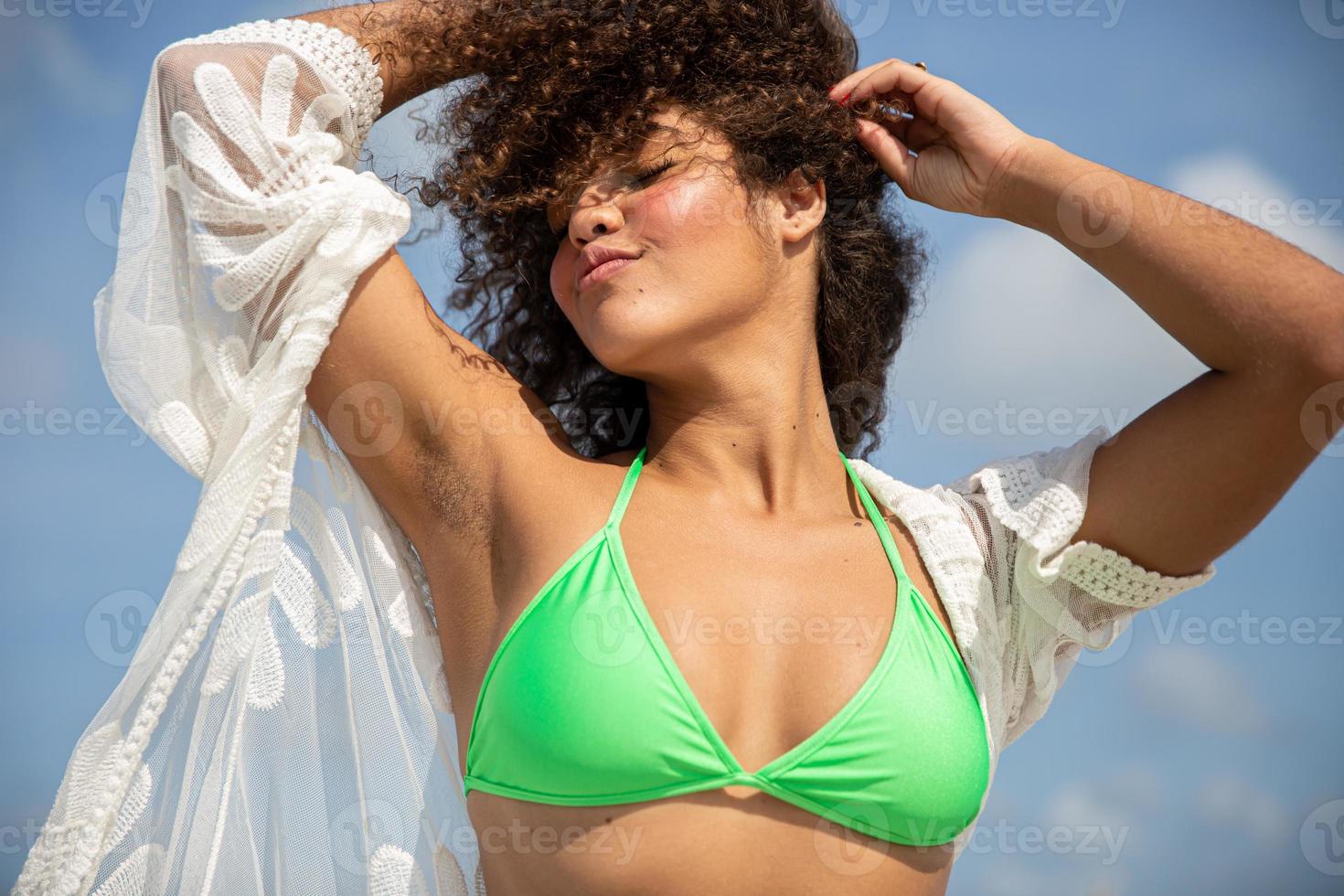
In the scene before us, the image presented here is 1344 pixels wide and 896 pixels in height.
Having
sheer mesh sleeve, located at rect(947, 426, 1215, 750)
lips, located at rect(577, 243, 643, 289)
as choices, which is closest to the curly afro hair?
lips, located at rect(577, 243, 643, 289)

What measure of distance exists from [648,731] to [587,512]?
1.45 feet

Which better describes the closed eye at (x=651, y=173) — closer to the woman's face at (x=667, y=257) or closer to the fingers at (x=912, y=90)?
the woman's face at (x=667, y=257)

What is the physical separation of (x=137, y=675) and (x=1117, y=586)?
176 cm

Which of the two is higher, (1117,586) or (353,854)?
(1117,586)

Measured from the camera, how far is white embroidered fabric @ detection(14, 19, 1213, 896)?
203 cm

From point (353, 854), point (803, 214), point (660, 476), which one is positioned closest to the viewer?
point (353, 854)

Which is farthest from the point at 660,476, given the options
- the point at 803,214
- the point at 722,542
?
the point at 803,214

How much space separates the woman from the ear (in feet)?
0.07

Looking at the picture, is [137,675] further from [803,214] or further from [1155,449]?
[1155,449]

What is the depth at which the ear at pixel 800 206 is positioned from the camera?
101 inches

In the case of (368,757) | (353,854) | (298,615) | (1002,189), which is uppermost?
(1002,189)

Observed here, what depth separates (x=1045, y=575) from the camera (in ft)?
7.45

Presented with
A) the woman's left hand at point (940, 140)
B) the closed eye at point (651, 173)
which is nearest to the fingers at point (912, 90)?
the woman's left hand at point (940, 140)

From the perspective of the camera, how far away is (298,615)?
2.18 meters
